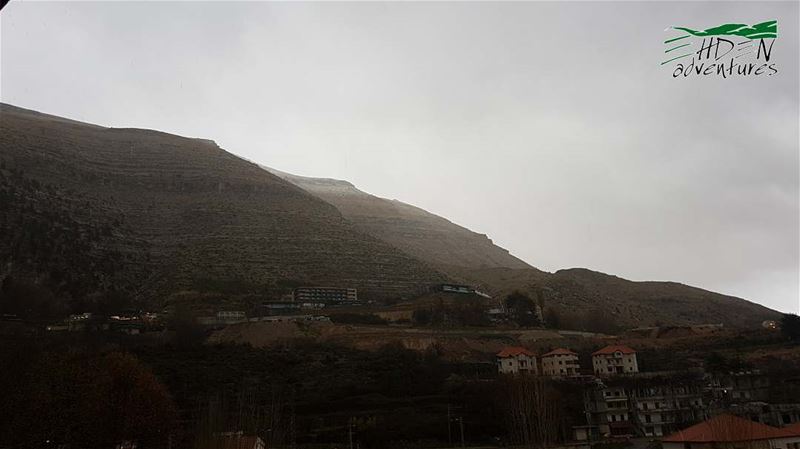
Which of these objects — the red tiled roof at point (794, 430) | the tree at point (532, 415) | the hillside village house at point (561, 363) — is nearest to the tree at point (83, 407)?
the tree at point (532, 415)

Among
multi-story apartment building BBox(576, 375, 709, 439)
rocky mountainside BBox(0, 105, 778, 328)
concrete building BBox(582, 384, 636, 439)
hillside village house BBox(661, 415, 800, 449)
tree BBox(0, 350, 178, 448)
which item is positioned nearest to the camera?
hillside village house BBox(661, 415, 800, 449)

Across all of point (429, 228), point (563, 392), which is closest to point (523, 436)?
point (563, 392)

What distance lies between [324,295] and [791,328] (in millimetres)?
58740

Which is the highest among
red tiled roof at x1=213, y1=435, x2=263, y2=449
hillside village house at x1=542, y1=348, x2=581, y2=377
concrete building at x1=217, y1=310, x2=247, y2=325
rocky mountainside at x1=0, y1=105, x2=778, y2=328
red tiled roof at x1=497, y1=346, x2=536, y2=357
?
rocky mountainside at x1=0, y1=105, x2=778, y2=328

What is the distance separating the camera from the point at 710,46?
23391 millimetres

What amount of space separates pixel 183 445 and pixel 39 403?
7.06 metres

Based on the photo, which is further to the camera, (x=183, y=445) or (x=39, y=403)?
(x=183, y=445)

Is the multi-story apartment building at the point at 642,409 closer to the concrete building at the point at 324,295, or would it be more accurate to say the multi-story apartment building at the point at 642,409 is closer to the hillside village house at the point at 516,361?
the hillside village house at the point at 516,361

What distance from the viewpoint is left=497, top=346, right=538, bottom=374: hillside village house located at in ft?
195

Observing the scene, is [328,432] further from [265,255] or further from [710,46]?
[265,255]

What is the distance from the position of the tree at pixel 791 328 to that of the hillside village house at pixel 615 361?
1967 cm

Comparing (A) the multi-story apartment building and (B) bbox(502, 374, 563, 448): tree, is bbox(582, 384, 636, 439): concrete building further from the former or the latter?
(B) bbox(502, 374, 563, 448): tree

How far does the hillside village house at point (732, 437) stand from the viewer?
83.3 ft

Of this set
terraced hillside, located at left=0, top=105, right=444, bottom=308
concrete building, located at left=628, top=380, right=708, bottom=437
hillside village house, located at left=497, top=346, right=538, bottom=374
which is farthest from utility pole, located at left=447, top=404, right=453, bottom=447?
terraced hillside, located at left=0, top=105, right=444, bottom=308
